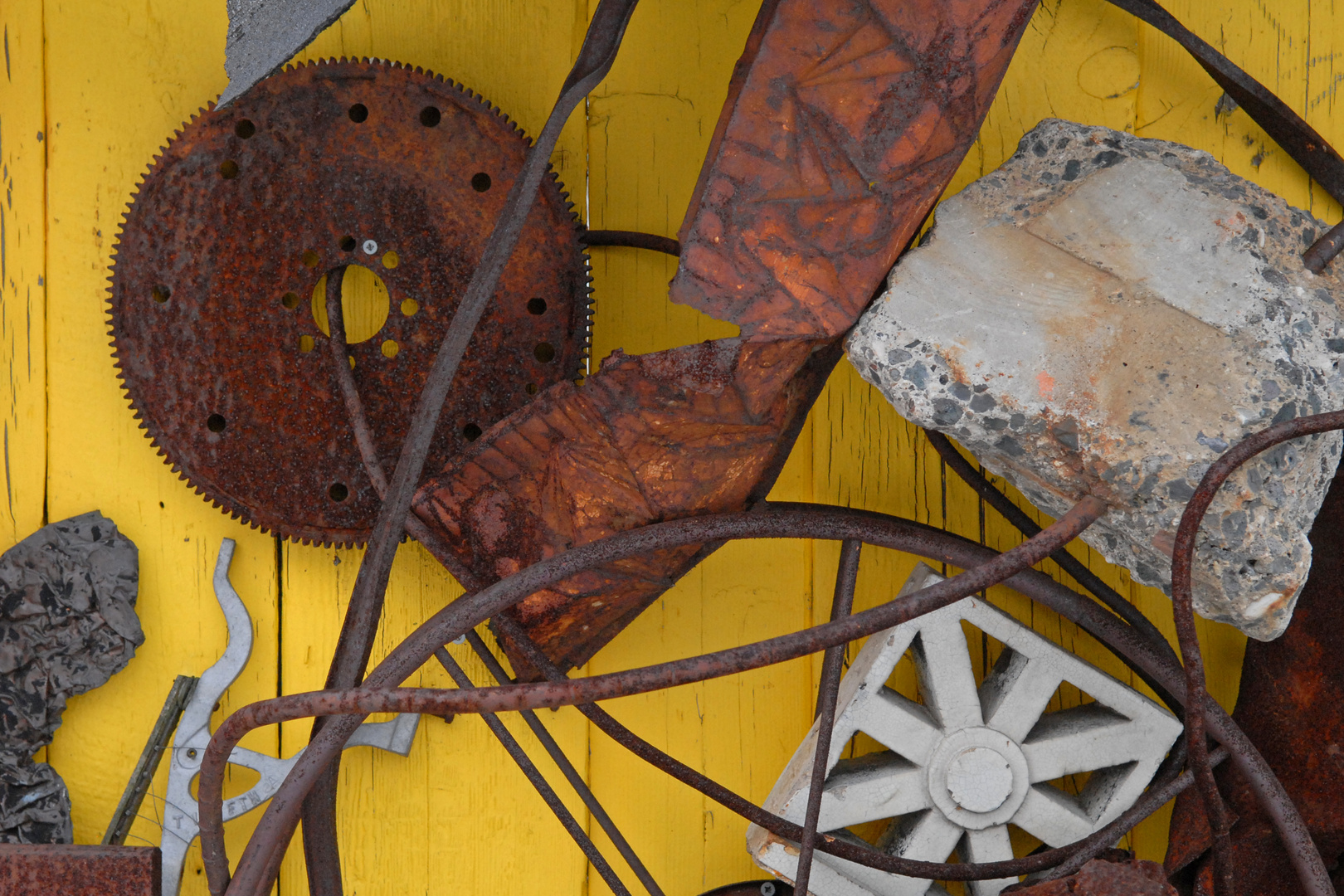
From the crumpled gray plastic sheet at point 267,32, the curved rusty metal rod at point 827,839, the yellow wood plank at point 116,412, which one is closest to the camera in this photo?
the crumpled gray plastic sheet at point 267,32

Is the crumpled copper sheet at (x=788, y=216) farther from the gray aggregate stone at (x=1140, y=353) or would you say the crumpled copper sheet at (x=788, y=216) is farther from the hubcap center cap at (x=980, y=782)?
the hubcap center cap at (x=980, y=782)

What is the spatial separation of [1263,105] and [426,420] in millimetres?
792

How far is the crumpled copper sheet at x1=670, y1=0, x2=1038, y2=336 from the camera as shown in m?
0.63

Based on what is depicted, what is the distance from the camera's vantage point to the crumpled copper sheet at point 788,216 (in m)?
0.63

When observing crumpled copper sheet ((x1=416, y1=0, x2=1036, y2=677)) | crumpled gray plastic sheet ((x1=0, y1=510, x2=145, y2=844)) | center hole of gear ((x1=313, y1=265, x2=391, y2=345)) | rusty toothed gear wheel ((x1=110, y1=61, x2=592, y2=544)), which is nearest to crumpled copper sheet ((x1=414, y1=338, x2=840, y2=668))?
crumpled copper sheet ((x1=416, y1=0, x2=1036, y2=677))

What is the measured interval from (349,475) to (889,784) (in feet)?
1.81

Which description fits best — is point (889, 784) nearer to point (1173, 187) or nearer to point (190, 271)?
point (1173, 187)

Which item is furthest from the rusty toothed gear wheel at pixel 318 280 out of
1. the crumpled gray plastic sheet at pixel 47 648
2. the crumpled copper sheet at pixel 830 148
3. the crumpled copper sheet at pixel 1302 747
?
the crumpled copper sheet at pixel 1302 747

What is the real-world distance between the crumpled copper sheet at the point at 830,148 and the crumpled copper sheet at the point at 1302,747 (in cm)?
51

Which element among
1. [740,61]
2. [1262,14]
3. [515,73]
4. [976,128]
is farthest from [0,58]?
[1262,14]

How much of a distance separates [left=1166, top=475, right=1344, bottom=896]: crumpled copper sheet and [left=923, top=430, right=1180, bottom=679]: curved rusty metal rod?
0.30 ft

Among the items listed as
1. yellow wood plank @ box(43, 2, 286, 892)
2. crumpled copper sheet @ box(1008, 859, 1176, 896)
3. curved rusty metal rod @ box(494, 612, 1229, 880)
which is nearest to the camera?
crumpled copper sheet @ box(1008, 859, 1176, 896)

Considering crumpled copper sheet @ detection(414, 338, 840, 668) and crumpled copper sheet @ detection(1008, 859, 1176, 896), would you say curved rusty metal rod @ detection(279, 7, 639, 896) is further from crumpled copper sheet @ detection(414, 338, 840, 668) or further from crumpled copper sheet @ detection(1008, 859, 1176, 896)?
crumpled copper sheet @ detection(1008, 859, 1176, 896)

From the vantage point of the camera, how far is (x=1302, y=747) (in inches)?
33.3
